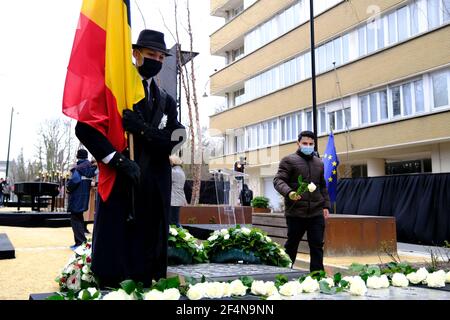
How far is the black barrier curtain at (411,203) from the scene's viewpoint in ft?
44.1

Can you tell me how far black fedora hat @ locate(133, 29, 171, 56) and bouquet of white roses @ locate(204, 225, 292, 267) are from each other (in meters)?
3.21

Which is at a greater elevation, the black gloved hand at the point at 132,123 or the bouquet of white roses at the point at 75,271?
the black gloved hand at the point at 132,123

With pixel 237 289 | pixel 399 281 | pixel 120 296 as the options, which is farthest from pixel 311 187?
pixel 120 296

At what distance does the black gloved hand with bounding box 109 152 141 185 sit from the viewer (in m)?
3.11

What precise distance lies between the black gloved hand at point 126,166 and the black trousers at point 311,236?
3713 millimetres

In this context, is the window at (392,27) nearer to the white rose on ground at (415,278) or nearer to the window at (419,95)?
the window at (419,95)

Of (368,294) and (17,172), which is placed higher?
(17,172)

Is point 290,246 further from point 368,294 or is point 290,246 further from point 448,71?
point 448,71

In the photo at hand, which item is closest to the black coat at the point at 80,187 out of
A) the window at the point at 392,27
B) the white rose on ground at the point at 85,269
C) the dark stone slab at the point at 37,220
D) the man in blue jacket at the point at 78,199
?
the man in blue jacket at the point at 78,199

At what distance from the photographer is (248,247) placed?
602cm
